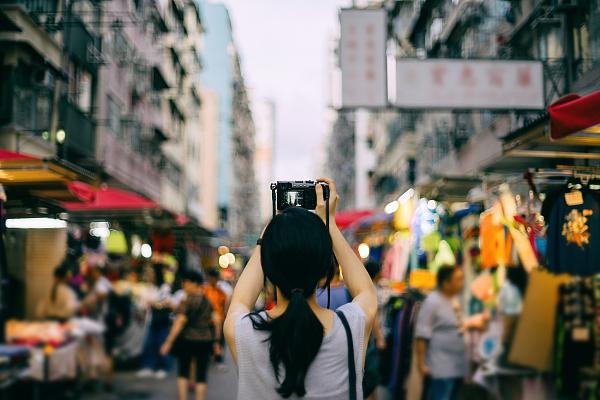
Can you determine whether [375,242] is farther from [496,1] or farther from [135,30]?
[135,30]

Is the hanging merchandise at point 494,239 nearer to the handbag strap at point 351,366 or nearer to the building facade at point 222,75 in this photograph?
the handbag strap at point 351,366

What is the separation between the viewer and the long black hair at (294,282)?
2742mm

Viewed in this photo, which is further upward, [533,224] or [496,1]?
[496,1]

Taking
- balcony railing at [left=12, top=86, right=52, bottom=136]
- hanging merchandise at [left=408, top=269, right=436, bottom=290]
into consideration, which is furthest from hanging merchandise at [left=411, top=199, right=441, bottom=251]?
balcony railing at [left=12, top=86, right=52, bottom=136]

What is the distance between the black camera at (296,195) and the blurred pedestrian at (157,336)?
1161 cm

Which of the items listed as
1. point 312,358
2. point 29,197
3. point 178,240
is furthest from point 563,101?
point 178,240

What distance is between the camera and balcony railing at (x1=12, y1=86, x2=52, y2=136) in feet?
47.5

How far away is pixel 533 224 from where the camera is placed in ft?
23.4

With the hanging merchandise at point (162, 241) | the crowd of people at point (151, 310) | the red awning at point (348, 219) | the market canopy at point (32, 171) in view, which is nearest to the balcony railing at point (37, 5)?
the crowd of people at point (151, 310)

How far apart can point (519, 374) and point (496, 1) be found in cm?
1039

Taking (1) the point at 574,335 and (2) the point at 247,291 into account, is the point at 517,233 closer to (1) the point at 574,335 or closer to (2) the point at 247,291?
(1) the point at 574,335

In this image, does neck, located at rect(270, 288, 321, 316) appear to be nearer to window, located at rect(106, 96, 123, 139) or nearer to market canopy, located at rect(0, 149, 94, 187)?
market canopy, located at rect(0, 149, 94, 187)

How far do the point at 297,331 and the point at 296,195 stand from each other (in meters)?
0.85

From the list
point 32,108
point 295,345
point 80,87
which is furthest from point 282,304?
point 80,87
